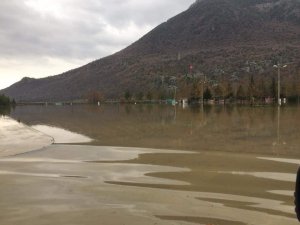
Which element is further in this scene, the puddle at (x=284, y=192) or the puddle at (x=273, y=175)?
the puddle at (x=273, y=175)

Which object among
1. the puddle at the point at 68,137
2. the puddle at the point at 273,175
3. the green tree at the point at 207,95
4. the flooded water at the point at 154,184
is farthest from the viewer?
the green tree at the point at 207,95

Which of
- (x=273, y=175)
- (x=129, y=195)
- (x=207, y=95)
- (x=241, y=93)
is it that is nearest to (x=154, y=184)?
(x=129, y=195)

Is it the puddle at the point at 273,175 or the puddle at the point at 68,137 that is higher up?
the puddle at the point at 273,175

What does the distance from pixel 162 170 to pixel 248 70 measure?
185m

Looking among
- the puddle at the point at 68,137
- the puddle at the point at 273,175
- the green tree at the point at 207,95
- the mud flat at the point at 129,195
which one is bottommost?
the puddle at the point at 68,137

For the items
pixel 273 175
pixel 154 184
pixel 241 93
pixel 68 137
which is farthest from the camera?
pixel 241 93

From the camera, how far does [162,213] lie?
9094 millimetres

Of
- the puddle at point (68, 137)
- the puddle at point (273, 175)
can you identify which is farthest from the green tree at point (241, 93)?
the puddle at point (273, 175)

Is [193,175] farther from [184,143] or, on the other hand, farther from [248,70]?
[248,70]

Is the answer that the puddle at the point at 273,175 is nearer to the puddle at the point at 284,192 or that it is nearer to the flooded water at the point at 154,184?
the flooded water at the point at 154,184

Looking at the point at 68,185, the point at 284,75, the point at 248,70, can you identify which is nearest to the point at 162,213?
the point at 68,185

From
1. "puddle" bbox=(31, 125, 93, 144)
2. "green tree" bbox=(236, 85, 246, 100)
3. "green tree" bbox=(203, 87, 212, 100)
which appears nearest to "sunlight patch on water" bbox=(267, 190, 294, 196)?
"puddle" bbox=(31, 125, 93, 144)

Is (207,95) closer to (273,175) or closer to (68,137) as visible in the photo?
(68,137)

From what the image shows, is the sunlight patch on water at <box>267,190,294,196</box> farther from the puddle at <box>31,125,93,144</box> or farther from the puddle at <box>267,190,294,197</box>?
the puddle at <box>31,125,93,144</box>
